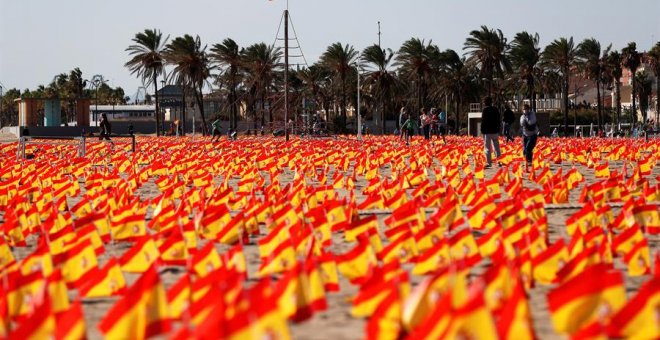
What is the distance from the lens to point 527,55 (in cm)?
7750

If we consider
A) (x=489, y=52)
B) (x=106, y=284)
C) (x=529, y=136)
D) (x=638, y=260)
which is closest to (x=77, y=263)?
(x=106, y=284)

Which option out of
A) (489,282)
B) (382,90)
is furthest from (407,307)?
(382,90)

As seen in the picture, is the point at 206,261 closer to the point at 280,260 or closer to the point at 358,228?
the point at 280,260

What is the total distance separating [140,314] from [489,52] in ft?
233

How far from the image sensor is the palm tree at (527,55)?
7750 centimetres

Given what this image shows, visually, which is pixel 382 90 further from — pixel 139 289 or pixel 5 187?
pixel 139 289

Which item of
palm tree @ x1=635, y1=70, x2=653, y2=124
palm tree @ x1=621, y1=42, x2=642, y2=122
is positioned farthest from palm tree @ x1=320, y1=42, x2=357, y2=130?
palm tree @ x1=635, y1=70, x2=653, y2=124

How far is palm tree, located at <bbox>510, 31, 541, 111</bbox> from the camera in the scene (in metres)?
77.5

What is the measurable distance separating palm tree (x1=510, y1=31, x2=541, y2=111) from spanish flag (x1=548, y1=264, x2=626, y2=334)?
71908 mm

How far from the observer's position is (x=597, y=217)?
10.7 meters

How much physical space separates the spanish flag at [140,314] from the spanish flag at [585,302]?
7.07 ft

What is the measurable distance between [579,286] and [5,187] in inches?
461

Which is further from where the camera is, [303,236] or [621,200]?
[621,200]

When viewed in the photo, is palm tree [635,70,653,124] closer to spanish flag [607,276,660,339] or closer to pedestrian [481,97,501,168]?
pedestrian [481,97,501,168]
